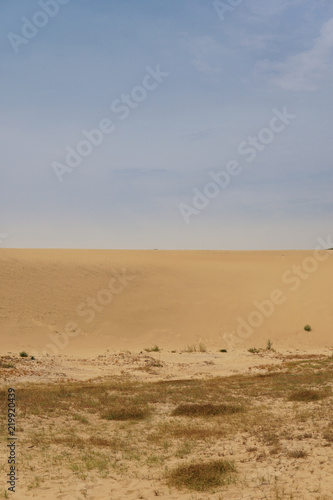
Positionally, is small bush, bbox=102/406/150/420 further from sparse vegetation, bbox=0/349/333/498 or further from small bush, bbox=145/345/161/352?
small bush, bbox=145/345/161/352

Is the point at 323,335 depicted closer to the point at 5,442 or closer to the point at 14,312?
the point at 14,312

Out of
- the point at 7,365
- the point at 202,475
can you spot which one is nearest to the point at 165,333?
the point at 7,365

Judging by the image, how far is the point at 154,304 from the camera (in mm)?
36844

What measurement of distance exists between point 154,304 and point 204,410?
23.9 metres

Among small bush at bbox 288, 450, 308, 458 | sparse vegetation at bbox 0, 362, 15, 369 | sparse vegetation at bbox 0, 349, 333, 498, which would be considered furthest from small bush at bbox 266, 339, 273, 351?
small bush at bbox 288, 450, 308, 458

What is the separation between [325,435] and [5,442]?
6.56 metres

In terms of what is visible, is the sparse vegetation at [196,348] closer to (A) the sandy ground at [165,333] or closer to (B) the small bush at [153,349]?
(A) the sandy ground at [165,333]

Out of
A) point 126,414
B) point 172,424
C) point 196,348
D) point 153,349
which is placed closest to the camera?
point 172,424

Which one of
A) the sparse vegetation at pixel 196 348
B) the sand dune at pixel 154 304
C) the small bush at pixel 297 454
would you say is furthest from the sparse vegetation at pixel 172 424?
the sand dune at pixel 154 304

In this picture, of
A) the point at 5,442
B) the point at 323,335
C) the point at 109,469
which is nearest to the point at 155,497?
the point at 109,469

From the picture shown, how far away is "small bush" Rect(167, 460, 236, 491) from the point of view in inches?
313

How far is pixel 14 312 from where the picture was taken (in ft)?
106

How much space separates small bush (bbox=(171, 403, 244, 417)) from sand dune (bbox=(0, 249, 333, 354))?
50.5 ft

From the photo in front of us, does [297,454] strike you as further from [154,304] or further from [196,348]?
[154,304]
